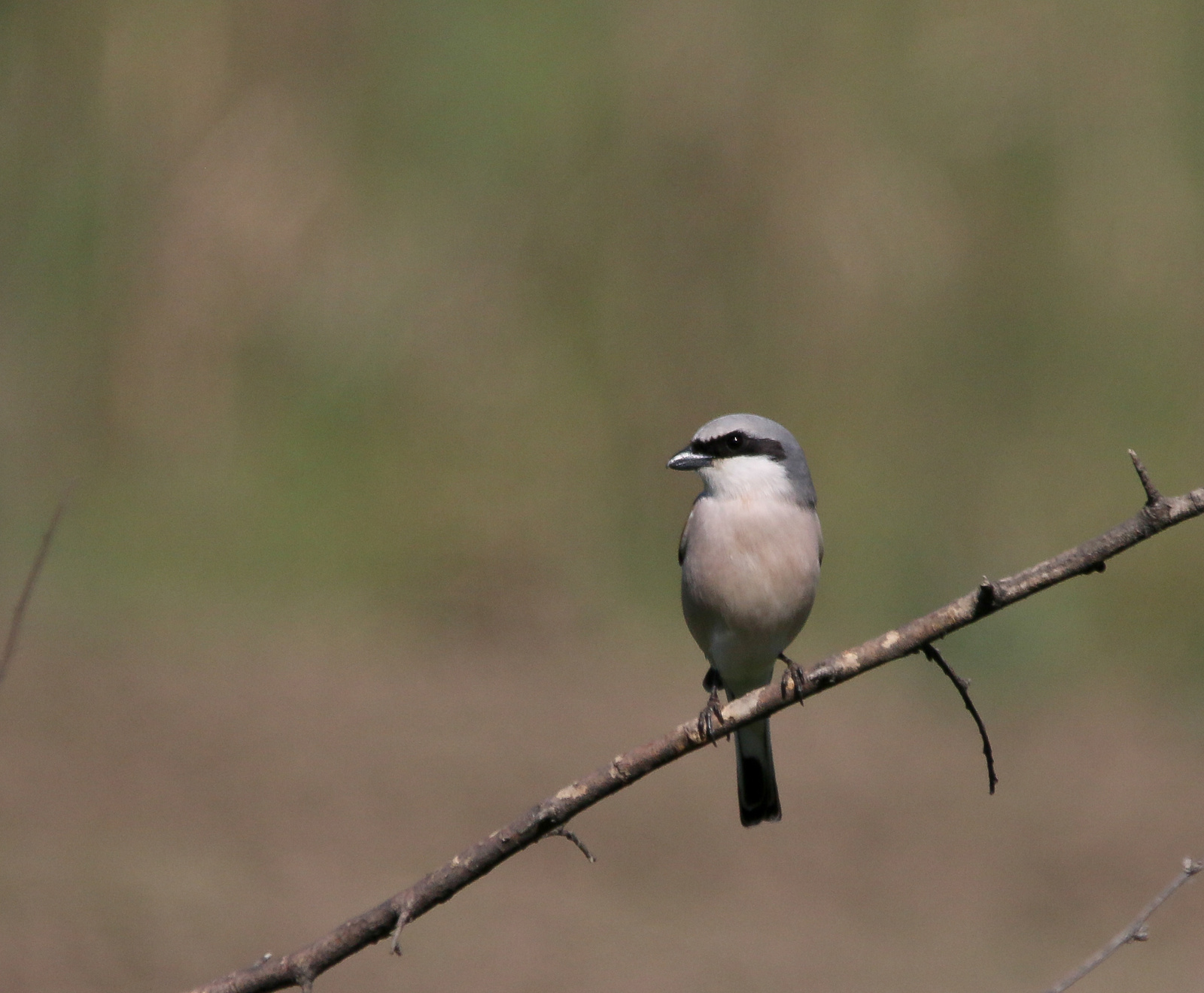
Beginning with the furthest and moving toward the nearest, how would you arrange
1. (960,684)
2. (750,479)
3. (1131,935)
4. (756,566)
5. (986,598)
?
(750,479), (756,566), (960,684), (986,598), (1131,935)

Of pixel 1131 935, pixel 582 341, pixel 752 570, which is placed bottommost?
pixel 1131 935

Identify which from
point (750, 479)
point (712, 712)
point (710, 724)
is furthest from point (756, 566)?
point (710, 724)

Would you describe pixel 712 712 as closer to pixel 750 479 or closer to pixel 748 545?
pixel 748 545

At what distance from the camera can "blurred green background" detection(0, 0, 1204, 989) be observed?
10750mm

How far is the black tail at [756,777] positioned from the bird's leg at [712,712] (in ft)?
0.73

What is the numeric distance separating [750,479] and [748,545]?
251 mm

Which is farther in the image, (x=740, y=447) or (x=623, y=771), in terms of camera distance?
(x=740, y=447)

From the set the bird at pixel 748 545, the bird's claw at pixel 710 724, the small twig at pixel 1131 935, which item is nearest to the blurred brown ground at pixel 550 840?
the bird at pixel 748 545

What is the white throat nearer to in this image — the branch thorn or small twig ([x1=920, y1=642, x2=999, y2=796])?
small twig ([x1=920, y1=642, x2=999, y2=796])

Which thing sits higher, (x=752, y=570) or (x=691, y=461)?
(x=691, y=461)

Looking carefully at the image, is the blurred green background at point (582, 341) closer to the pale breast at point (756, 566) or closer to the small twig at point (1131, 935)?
the pale breast at point (756, 566)

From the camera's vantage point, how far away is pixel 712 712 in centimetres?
400

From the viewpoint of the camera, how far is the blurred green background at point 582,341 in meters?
10.8

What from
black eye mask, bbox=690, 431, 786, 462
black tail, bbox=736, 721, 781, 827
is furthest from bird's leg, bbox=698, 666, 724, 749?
black eye mask, bbox=690, 431, 786, 462
